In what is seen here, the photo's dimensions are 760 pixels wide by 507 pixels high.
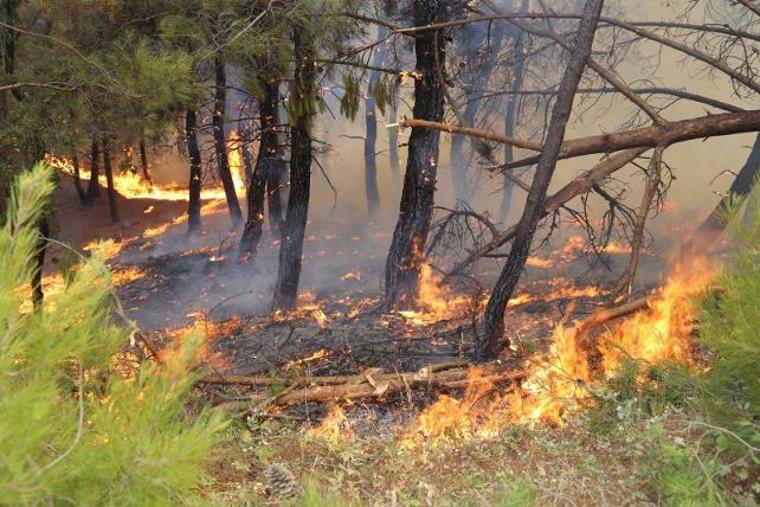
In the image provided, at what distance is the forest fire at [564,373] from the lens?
502 cm

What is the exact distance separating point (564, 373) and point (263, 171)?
10.1 m

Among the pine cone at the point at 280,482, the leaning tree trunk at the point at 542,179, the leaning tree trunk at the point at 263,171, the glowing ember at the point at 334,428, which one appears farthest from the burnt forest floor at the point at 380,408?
the leaning tree trunk at the point at 263,171

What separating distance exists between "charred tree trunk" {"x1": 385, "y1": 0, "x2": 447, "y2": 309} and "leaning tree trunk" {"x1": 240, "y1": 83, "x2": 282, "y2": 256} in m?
3.33

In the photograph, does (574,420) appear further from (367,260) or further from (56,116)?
(367,260)

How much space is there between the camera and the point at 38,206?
6.18ft

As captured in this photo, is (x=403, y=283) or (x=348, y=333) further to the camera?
(x=403, y=283)

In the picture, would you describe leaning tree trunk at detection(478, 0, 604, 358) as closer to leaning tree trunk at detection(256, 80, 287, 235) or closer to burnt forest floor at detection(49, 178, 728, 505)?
burnt forest floor at detection(49, 178, 728, 505)

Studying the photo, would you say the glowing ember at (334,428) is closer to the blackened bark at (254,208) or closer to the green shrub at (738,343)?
the green shrub at (738,343)

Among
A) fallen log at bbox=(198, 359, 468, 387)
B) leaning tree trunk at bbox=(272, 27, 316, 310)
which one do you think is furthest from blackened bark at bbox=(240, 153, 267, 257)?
fallen log at bbox=(198, 359, 468, 387)

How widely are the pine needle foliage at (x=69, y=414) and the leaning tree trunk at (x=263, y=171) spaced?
9793 mm

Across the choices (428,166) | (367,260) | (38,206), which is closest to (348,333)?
(428,166)

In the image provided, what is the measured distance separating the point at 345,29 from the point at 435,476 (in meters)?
6.69

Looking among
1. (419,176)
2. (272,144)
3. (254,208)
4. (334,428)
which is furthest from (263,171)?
(334,428)

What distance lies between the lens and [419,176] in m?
9.54
